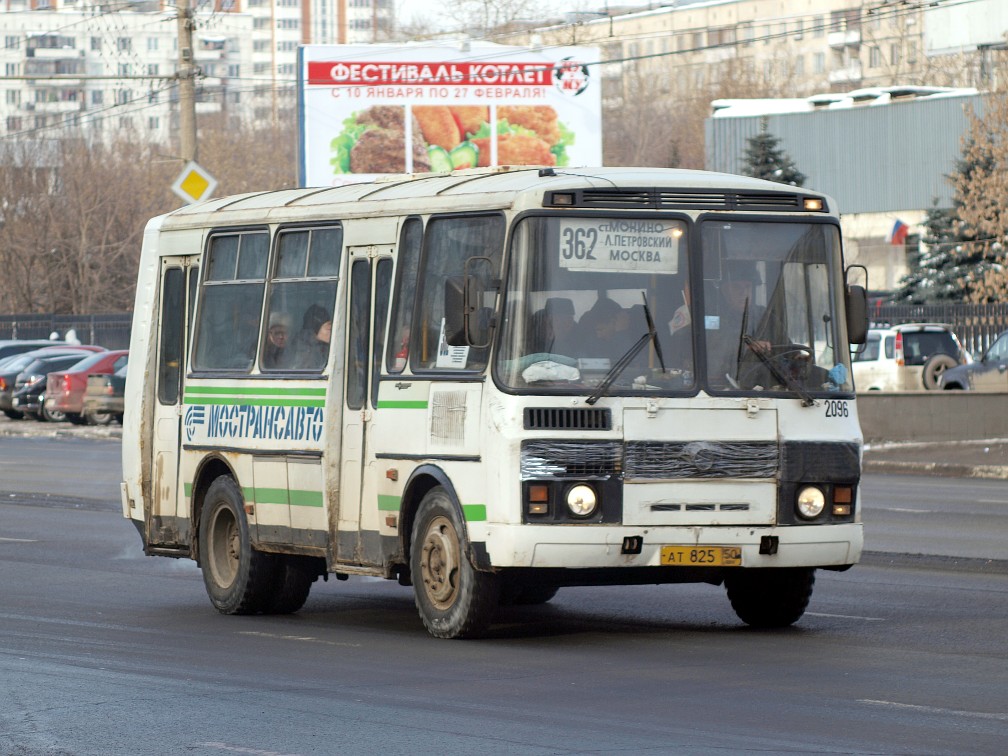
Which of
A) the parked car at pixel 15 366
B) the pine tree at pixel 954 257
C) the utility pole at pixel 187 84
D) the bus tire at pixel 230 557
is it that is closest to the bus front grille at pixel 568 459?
the bus tire at pixel 230 557

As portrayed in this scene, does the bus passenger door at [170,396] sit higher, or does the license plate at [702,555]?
the bus passenger door at [170,396]

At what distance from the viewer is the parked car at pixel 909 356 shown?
3812cm

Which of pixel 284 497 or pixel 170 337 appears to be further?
pixel 170 337

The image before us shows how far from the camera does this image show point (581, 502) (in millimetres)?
10664

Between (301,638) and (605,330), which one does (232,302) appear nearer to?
(301,638)

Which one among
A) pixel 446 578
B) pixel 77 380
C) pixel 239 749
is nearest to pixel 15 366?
pixel 77 380

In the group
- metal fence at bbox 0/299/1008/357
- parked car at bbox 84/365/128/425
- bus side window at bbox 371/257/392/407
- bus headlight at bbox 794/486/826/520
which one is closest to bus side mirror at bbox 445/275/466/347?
bus side window at bbox 371/257/392/407

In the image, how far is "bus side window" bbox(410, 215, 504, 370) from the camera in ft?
36.5

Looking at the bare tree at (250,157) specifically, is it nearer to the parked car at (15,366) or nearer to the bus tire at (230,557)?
the parked car at (15,366)

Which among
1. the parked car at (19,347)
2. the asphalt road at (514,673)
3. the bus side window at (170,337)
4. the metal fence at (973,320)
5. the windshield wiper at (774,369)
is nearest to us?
the asphalt road at (514,673)

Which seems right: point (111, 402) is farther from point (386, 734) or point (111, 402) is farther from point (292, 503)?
point (386, 734)

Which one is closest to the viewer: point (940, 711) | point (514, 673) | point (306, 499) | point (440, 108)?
point (940, 711)

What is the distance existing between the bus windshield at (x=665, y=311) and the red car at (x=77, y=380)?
Result: 1262 inches

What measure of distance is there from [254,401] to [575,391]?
2972mm
